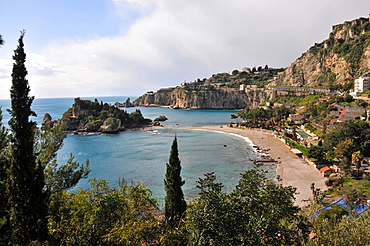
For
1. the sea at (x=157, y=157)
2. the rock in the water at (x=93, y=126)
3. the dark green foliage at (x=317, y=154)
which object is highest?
the rock in the water at (x=93, y=126)

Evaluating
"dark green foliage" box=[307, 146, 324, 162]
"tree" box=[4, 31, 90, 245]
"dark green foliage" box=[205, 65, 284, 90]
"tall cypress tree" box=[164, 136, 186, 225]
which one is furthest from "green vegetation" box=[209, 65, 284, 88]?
"tree" box=[4, 31, 90, 245]

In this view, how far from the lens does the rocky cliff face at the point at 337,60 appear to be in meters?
81.5

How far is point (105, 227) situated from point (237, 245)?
4.43m

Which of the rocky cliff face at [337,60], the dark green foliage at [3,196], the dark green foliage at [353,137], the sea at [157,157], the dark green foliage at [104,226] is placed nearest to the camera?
the dark green foliage at [104,226]

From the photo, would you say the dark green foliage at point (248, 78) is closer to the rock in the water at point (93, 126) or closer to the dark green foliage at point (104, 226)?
the rock in the water at point (93, 126)

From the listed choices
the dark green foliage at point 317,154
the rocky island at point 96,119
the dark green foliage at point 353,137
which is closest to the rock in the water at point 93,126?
the rocky island at point 96,119

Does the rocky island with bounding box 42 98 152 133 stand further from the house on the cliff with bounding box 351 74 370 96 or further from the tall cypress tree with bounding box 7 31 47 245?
the house on the cliff with bounding box 351 74 370 96

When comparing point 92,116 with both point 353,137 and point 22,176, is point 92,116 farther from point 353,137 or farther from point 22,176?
point 22,176

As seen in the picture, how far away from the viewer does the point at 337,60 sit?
9256cm

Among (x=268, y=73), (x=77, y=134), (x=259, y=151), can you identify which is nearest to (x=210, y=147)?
(x=259, y=151)

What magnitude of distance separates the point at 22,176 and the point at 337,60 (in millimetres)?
110058

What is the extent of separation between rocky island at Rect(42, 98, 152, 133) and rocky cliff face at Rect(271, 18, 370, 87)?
240 feet

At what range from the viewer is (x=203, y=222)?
6.10 m

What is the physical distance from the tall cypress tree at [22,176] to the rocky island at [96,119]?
5612 centimetres
